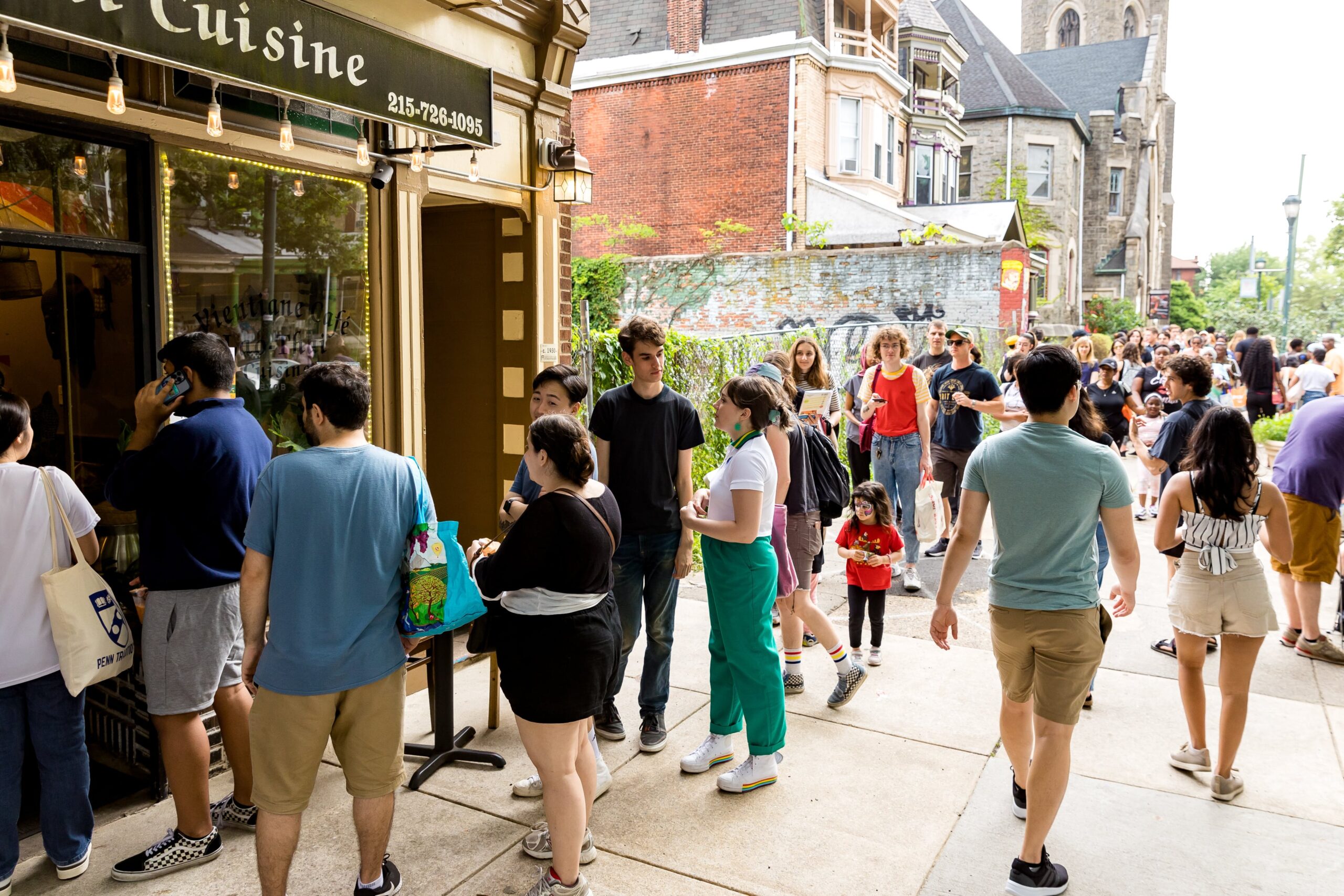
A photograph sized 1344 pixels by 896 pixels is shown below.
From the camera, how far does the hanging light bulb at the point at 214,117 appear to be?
4105mm

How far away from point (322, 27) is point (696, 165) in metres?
22.0

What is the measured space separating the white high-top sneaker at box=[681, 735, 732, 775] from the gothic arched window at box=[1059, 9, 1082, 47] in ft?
216

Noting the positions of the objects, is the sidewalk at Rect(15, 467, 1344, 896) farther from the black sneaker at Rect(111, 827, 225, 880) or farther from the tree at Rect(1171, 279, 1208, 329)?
the tree at Rect(1171, 279, 1208, 329)

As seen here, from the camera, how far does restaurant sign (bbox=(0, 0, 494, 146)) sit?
3.37 metres

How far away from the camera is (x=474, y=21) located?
6.02m

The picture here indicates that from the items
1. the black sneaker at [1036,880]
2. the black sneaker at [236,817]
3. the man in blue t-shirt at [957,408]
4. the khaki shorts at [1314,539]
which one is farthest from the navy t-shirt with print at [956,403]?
the black sneaker at [236,817]

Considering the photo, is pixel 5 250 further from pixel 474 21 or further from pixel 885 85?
pixel 885 85

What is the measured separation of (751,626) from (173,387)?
2593mm

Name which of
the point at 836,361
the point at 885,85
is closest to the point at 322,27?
the point at 836,361

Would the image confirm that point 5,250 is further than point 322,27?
Yes

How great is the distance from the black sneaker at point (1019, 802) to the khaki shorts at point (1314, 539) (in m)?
3.12

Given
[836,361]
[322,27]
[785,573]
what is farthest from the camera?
[836,361]

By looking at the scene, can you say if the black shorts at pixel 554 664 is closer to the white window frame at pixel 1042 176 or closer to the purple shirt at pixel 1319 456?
the purple shirt at pixel 1319 456

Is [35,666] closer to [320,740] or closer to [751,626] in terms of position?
[320,740]
